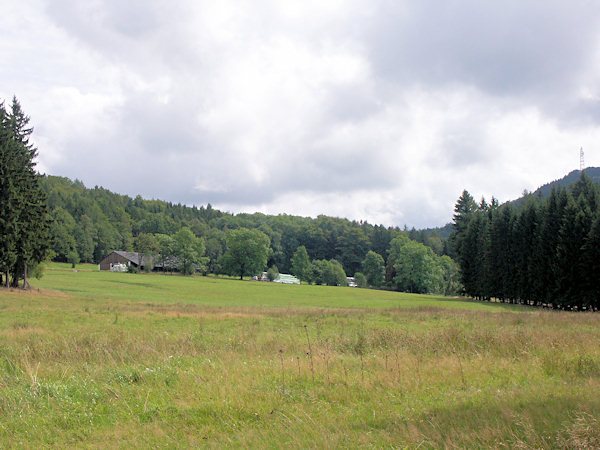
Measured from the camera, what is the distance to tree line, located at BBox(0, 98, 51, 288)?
3903cm

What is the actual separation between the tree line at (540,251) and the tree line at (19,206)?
201 ft

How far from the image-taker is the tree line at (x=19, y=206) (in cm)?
3903

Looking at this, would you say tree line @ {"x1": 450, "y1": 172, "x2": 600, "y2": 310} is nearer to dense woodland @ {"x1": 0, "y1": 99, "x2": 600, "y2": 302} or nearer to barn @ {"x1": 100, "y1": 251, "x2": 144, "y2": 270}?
dense woodland @ {"x1": 0, "y1": 99, "x2": 600, "y2": 302}

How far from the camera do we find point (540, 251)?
54.4m

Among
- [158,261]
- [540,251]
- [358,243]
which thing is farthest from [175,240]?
[540,251]

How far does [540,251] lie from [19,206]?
6310 centimetres

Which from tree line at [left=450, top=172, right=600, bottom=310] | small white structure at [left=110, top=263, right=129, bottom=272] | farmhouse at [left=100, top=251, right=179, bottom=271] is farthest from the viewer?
farmhouse at [left=100, top=251, right=179, bottom=271]

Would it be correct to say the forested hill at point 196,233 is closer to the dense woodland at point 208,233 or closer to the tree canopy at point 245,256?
the dense woodland at point 208,233

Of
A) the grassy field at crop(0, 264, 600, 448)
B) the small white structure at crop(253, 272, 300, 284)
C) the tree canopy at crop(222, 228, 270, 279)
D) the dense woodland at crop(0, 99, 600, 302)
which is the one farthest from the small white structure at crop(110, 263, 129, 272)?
the grassy field at crop(0, 264, 600, 448)

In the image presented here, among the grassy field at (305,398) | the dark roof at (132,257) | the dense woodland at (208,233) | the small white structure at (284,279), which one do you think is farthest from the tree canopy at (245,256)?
the grassy field at (305,398)

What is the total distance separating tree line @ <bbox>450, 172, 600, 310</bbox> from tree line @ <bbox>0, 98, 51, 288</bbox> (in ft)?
201

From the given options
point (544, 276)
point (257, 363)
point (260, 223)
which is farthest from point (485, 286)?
point (260, 223)

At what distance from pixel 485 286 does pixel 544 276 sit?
15.0 m

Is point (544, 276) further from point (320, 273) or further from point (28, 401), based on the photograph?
point (320, 273)
